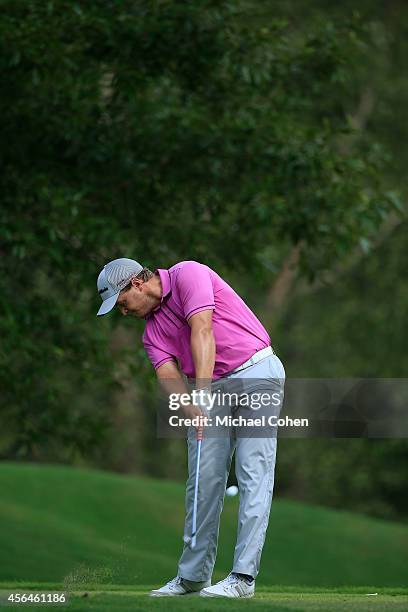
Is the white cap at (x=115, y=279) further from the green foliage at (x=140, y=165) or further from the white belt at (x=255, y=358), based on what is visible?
the green foliage at (x=140, y=165)

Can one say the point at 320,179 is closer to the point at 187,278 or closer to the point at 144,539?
the point at 187,278

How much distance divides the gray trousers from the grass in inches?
247

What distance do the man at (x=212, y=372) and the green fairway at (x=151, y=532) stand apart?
25.8ft

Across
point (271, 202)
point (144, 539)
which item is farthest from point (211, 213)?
point (144, 539)

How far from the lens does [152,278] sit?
6.45m

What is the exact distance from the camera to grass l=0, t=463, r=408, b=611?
15.2 metres

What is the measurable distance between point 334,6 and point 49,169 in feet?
49.5

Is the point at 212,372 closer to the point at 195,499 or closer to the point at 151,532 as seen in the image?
the point at 195,499

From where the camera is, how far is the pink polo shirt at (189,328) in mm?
6336

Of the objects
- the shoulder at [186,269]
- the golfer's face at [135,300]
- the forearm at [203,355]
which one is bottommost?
the forearm at [203,355]

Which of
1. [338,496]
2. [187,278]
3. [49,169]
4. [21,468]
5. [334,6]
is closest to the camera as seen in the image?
[187,278]

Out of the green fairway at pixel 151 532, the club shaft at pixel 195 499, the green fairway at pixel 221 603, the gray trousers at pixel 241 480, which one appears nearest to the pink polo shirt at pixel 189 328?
the gray trousers at pixel 241 480

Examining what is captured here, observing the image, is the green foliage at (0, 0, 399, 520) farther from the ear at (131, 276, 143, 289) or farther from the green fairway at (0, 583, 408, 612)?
the green fairway at (0, 583, 408, 612)

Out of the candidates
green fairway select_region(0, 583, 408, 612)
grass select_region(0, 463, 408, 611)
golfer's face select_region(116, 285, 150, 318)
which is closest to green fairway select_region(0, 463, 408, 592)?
grass select_region(0, 463, 408, 611)
